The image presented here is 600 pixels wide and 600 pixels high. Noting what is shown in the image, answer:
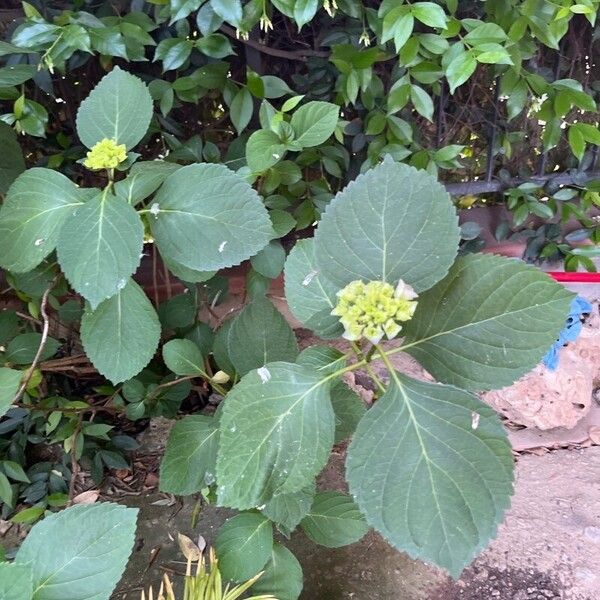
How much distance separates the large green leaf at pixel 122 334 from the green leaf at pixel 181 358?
0.12 metres

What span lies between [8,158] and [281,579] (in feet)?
2.33

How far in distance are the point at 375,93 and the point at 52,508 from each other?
948mm

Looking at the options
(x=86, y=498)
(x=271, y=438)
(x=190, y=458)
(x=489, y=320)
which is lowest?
(x=86, y=498)

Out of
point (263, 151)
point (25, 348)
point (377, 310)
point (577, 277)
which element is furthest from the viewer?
point (577, 277)

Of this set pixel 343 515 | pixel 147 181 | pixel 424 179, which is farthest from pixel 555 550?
pixel 147 181

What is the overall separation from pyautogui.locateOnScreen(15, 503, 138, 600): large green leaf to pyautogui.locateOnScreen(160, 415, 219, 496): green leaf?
17cm

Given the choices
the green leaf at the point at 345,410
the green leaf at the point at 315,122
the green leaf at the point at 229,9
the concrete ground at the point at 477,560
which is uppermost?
the green leaf at the point at 229,9

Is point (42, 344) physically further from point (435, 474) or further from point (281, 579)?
point (435, 474)

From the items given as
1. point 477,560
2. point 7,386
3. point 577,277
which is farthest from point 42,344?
point 577,277

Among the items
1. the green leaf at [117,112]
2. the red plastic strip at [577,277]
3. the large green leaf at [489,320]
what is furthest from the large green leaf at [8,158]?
the red plastic strip at [577,277]

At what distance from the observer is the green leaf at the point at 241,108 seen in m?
0.94

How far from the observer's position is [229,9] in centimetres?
75

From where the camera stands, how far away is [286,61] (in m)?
1.08

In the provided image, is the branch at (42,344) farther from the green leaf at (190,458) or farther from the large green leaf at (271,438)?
the large green leaf at (271,438)
